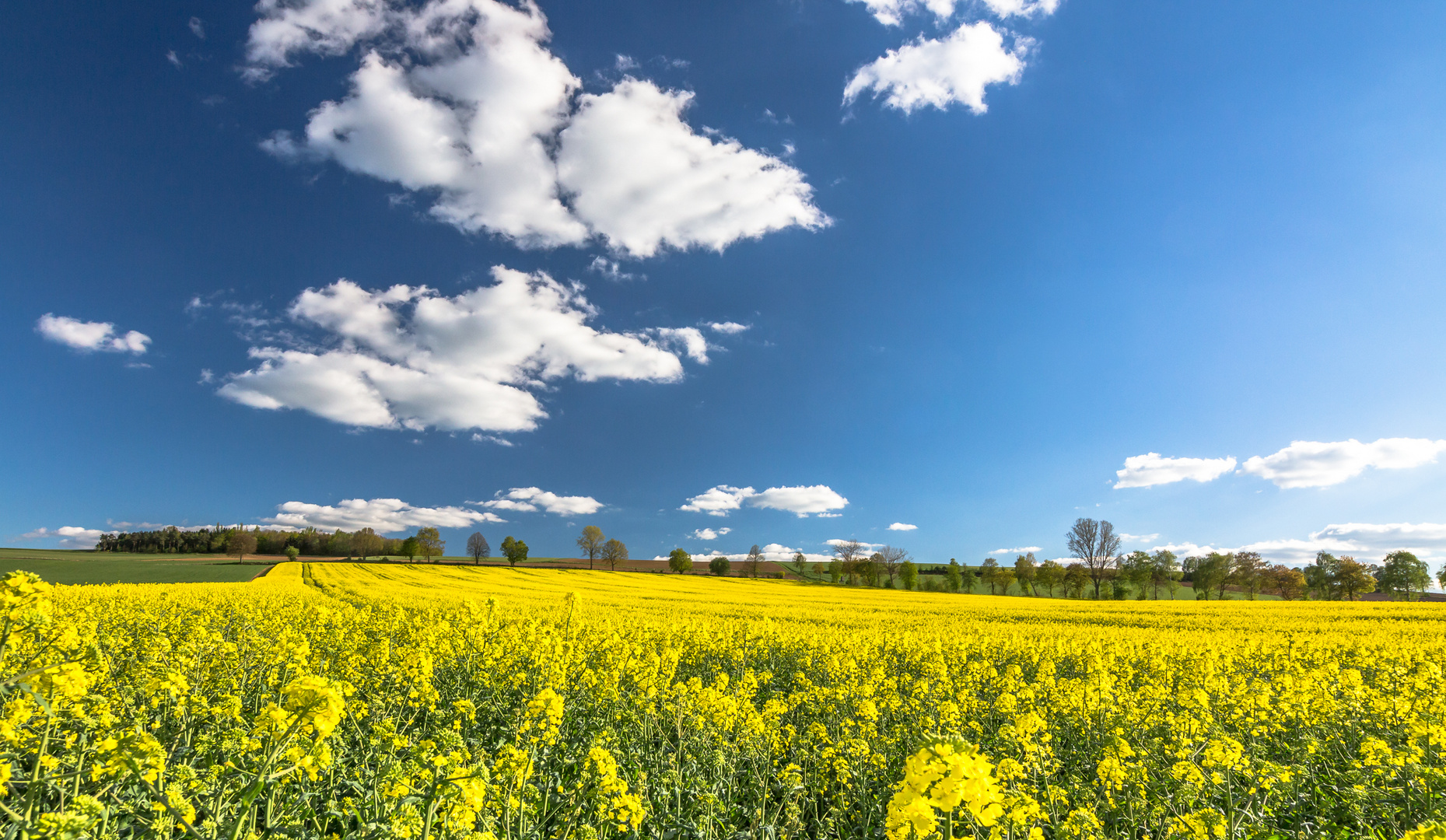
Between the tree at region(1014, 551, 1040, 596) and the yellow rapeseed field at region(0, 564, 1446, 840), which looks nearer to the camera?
the yellow rapeseed field at region(0, 564, 1446, 840)

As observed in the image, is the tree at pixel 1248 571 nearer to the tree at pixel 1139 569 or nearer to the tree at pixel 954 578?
the tree at pixel 1139 569

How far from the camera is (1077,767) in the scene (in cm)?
632

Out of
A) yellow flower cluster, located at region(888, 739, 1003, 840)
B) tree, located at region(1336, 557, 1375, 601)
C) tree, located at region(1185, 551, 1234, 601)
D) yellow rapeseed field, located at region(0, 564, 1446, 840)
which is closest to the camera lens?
yellow flower cluster, located at region(888, 739, 1003, 840)

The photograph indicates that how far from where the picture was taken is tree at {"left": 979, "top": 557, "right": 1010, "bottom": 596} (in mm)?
80688

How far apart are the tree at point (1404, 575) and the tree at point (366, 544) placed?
5044 inches

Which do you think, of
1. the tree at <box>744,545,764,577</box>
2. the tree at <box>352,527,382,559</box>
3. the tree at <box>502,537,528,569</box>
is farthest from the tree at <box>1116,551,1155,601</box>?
the tree at <box>352,527,382,559</box>

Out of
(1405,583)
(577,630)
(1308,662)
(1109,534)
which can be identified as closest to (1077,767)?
(577,630)

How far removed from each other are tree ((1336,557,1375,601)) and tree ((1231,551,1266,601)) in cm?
652

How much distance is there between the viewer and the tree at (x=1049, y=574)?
74188 millimetres

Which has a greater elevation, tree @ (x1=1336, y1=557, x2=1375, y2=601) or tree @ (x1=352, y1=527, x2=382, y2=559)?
tree @ (x1=1336, y1=557, x2=1375, y2=601)

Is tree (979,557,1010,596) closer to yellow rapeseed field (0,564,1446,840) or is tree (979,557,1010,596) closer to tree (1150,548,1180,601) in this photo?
tree (1150,548,1180,601)

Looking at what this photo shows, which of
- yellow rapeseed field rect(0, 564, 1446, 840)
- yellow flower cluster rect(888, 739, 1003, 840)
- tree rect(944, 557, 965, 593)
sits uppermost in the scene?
yellow flower cluster rect(888, 739, 1003, 840)

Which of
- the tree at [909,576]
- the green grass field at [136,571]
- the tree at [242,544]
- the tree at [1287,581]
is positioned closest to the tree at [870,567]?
the tree at [909,576]

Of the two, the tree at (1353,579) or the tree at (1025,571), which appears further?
the tree at (1025,571)
